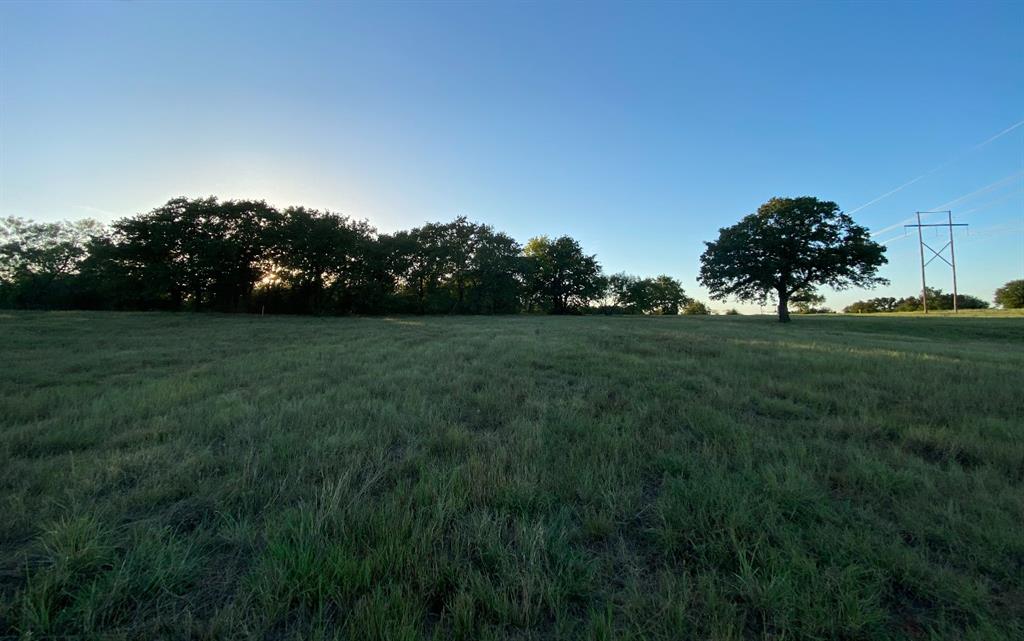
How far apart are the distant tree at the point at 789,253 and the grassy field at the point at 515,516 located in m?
29.4

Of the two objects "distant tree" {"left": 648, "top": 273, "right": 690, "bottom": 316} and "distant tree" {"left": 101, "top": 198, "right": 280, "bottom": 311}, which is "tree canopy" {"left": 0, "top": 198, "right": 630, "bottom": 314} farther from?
"distant tree" {"left": 648, "top": 273, "right": 690, "bottom": 316}

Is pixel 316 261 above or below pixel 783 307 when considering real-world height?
above

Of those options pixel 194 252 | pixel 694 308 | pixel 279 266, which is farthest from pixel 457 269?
pixel 694 308

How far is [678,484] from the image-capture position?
3.00 m

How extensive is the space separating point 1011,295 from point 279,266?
124 m

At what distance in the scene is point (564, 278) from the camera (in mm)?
57375

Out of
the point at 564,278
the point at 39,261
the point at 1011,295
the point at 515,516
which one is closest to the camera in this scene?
the point at 515,516

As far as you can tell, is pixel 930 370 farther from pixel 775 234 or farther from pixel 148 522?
pixel 775 234

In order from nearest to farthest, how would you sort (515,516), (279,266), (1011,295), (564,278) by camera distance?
(515,516), (279,266), (564,278), (1011,295)

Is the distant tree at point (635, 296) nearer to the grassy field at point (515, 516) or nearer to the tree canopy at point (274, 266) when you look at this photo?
the tree canopy at point (274, 266)

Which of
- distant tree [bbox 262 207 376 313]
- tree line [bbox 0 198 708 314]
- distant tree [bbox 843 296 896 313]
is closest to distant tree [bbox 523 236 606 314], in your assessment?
tree line [bbox 0 198 708 314]

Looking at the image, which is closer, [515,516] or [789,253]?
[515,516]

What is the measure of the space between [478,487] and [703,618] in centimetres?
163

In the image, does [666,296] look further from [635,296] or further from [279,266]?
[279,266]
